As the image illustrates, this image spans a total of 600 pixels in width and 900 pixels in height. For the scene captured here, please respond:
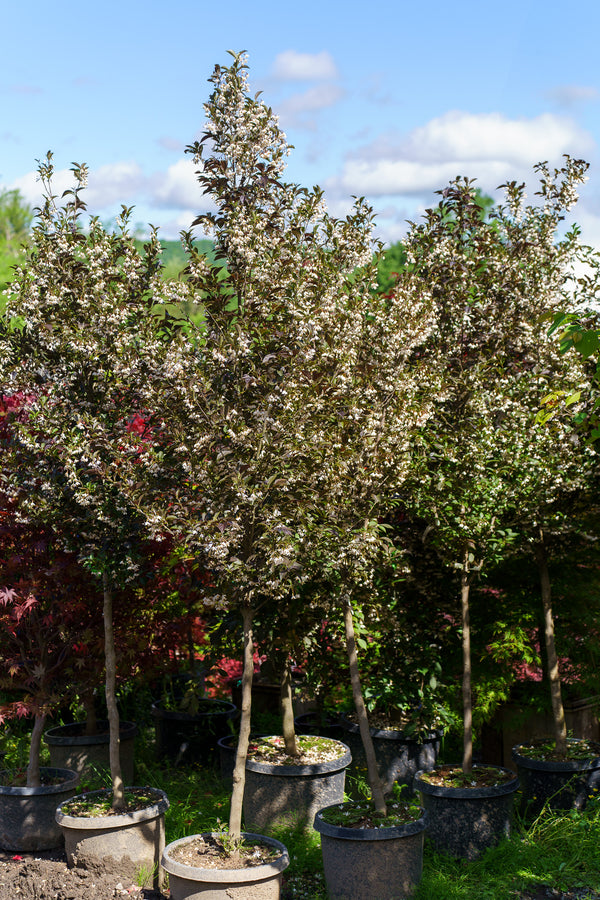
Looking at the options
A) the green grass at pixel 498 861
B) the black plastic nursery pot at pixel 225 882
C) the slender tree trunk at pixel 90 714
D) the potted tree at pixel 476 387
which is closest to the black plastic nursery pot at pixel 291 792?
the green grass at pixel 498 861

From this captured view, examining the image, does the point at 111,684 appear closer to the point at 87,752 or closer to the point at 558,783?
the point at 87,752

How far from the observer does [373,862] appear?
A: 4.55 metres

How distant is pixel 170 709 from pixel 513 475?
3.79 m

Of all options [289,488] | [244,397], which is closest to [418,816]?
[289,488]

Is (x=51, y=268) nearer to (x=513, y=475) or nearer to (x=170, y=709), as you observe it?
(x=513, y=475)

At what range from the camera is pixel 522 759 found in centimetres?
597

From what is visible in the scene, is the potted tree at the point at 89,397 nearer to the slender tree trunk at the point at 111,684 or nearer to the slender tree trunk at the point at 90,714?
the slender tree trunk at the point at 111,684

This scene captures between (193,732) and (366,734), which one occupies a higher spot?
(366,734)

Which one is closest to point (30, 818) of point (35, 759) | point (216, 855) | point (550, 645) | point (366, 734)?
point (35, 759)

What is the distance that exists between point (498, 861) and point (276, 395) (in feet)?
10.5

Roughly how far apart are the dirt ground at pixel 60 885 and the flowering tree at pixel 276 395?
2.75ft

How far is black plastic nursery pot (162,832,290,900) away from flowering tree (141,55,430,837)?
0.34 meters

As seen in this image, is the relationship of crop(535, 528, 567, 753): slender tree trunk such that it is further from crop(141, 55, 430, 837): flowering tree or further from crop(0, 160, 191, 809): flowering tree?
crop(0, 160, 191, 809): flowering tree

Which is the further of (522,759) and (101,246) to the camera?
(522,759)
